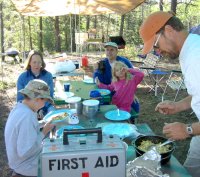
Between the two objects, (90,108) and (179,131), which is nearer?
(179,131)

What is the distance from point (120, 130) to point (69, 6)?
5575 millimetres

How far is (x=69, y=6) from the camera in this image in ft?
23.8

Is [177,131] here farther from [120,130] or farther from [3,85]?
[3,85]

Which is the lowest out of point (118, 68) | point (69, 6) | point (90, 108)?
point (90, 108)

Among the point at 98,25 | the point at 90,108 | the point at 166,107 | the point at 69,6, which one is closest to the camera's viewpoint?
the point at 166,107

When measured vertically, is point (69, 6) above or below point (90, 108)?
above

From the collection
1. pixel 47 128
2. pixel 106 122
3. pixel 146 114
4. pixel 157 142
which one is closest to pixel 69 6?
pixel 146 114

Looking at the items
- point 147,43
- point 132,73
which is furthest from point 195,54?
point 132,73

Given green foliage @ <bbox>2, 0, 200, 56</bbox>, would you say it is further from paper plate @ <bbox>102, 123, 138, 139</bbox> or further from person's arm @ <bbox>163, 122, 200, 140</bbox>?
person's arm @ <bbox>163, 122, 200, 140</bbox>

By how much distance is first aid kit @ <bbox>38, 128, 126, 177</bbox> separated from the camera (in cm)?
123

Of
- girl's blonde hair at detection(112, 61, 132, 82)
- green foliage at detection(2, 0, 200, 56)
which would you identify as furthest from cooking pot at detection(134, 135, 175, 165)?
green foliage at detection(2, 0, 200, 56)

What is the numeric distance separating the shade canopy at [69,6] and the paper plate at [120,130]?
435cm

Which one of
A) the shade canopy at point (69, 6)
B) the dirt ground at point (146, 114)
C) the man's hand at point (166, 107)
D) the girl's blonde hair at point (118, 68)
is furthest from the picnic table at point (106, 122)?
the shade canopy at point (69, 6)

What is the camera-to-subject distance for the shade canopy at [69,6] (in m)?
6.41
